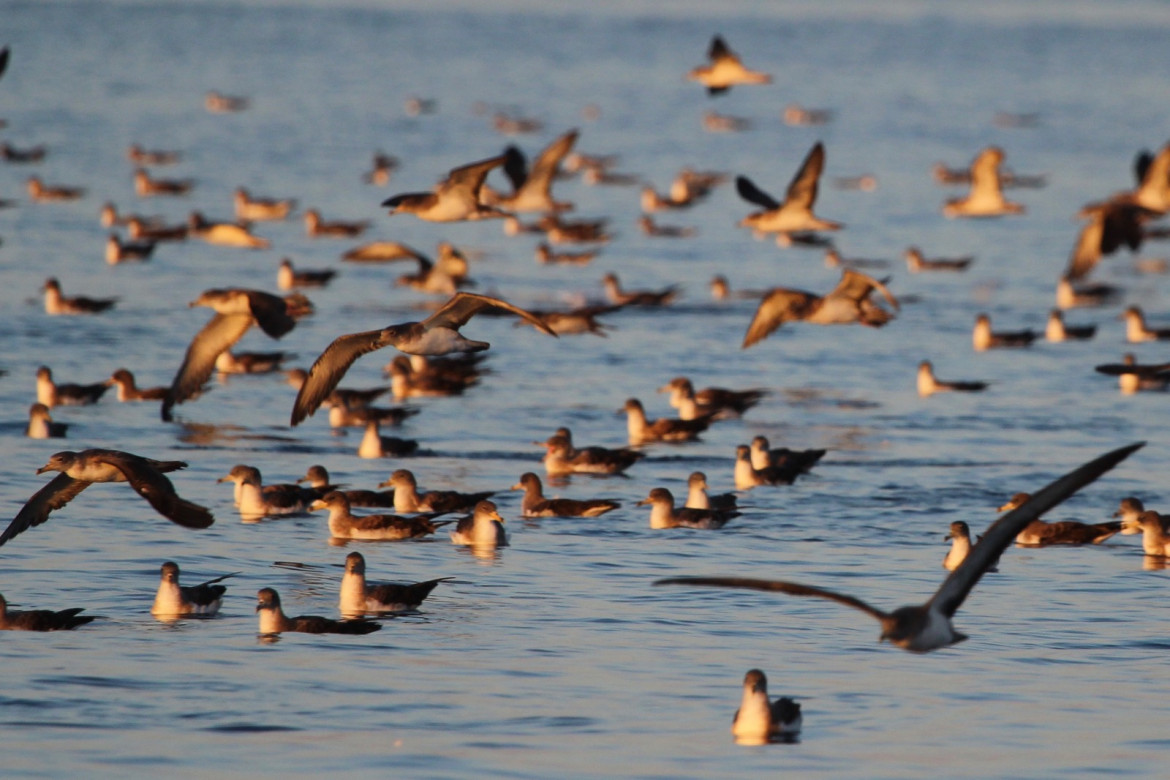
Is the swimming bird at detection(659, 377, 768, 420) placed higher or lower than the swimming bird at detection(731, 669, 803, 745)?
higher

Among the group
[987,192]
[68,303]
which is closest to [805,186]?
[987,192]

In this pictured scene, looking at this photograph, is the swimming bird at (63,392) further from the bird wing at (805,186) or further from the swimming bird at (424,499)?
the bird wing at (805,186)

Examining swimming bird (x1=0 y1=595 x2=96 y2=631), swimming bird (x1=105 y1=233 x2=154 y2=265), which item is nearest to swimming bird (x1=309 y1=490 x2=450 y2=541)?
swimming bird (x1=0 y1=595 x2=96 y2=631)

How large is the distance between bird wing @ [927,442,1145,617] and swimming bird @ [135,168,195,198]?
36320 mm

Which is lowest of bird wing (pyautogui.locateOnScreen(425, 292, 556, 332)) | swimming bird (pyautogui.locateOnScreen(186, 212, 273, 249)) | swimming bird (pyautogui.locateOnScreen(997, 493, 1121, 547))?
swimming bird (pyautogui.locateOnScreen(997, 493, 1121, 547))

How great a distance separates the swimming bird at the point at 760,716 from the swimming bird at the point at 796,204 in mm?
12866

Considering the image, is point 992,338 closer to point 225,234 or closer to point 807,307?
point 807,307

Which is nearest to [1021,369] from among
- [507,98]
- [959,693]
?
[959,693]

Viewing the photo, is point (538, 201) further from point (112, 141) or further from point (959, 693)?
point (112, 141)

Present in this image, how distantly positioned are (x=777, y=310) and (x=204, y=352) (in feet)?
22.6

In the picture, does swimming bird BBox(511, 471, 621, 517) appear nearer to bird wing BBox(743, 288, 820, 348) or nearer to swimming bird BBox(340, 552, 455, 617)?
swimming bird BBox(340, 552, 455, 617)

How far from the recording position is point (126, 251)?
3428 cm

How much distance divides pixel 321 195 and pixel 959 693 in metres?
35.7

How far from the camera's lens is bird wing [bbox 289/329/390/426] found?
14.9 m
